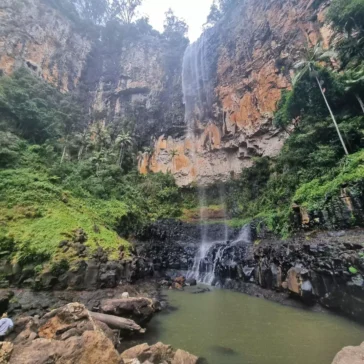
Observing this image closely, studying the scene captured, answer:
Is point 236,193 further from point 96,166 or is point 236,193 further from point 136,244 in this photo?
point 96,166

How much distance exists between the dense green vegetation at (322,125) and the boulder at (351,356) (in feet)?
23.3

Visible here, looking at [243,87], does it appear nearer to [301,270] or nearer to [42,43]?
[301,270]

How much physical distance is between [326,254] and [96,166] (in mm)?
19825

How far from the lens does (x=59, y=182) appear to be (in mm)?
15430

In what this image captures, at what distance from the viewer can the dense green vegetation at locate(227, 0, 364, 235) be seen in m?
11.9

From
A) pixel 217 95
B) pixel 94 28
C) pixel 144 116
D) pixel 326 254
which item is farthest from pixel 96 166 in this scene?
pixel 94 28

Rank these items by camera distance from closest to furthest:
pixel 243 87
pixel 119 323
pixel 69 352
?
pixel 69 352, pixel 119 323, pixel 243 87

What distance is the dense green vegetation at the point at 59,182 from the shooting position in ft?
32.3

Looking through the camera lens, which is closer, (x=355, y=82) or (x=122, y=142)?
(x=355, y=82)

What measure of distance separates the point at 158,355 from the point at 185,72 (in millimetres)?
37518

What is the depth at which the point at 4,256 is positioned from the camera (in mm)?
8562

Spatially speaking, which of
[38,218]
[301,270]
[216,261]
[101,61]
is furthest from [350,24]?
[101,61]

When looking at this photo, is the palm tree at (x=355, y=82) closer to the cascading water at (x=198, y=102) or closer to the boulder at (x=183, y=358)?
the cascading water at (x=198, y=102)

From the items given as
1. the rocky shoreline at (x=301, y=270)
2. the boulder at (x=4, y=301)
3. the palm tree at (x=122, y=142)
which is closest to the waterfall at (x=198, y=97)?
the rocky shoreline at (x=301, y=270)
